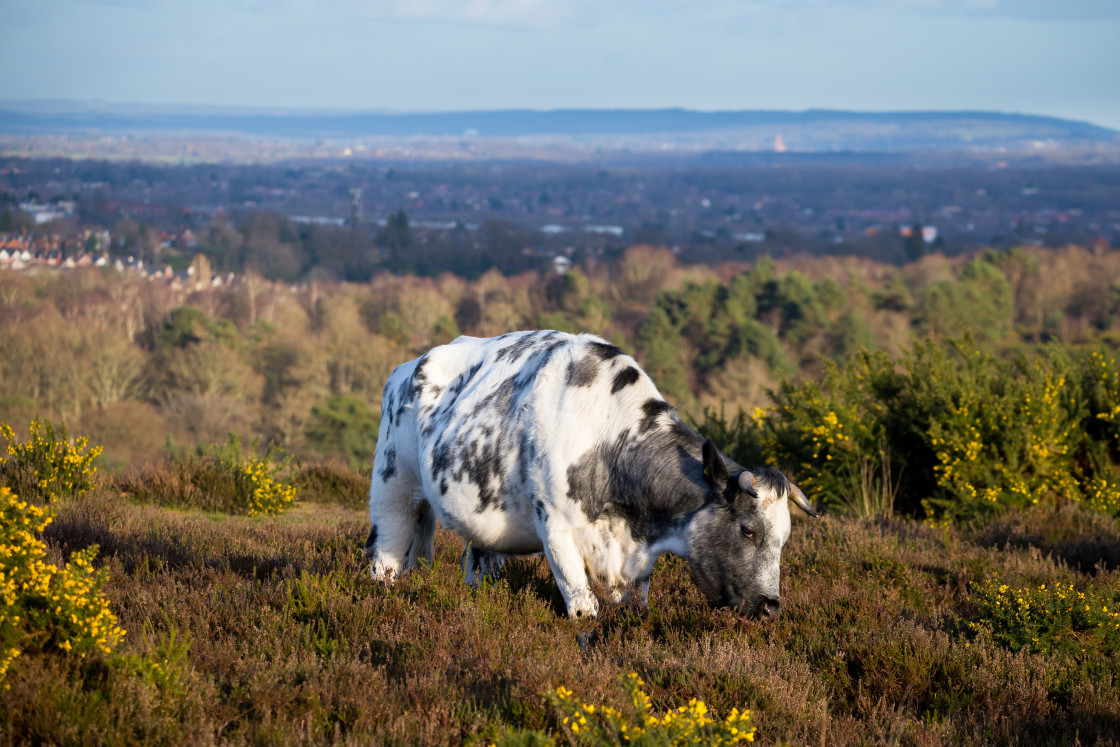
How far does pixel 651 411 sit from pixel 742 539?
0.92m

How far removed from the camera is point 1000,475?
9.77 metres

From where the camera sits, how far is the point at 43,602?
3951mm

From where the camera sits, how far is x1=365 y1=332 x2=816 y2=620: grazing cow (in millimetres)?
4711

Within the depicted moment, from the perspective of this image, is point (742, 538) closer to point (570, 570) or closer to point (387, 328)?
point (570, 570)

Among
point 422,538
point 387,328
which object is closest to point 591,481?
point 422,538

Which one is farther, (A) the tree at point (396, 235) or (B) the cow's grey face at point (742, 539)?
(A) the tree at point (396, 235)

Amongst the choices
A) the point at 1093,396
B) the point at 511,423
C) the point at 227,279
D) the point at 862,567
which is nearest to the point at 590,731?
the point at 511,423

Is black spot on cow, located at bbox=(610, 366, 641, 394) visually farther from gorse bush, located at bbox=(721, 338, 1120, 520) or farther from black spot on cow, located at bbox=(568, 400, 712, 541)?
gorse bush, located at bbox=(721, 338, 1120, 520)

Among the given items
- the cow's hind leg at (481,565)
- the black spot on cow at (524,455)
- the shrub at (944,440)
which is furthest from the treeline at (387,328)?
the black spot on cow at (524,455)

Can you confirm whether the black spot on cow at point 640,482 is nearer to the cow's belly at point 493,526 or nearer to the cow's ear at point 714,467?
the cow's ear at point 714,467

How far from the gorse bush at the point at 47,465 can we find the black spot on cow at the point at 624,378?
18.7 ft

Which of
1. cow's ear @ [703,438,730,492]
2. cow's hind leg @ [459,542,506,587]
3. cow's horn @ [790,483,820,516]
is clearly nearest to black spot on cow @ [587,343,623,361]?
cow's ear @ [703,438,730,492]

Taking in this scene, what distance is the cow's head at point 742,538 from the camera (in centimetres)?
468

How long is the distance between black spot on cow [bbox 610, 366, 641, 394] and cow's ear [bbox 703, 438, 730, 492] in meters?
0.74
